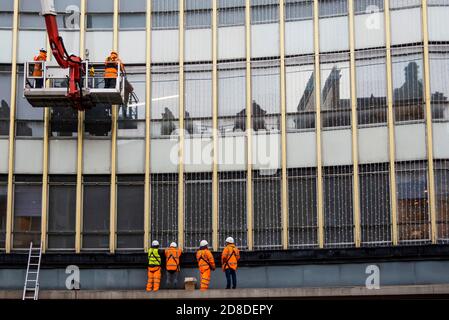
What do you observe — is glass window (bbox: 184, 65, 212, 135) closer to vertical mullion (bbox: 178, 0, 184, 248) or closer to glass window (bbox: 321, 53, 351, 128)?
vertical mullion (bbox: 178, 0, 184, 248)

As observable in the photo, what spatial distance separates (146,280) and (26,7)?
31.4ft

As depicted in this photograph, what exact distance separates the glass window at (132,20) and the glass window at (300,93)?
4.85m

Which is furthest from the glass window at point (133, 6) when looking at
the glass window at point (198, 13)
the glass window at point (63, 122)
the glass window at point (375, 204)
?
the glass window at point (375, 204)

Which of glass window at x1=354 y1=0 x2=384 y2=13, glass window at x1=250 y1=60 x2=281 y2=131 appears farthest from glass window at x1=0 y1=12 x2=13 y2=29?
glass window at x1=354 y1=0 x2=384 y2=13

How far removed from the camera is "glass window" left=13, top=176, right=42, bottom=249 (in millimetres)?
27922

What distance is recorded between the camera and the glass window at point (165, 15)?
94.8ft

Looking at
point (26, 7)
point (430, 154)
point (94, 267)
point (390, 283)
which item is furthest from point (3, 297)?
point (430, 154)

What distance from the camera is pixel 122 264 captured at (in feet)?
89.6

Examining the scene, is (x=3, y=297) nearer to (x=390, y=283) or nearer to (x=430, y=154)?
(x=390, y=283)

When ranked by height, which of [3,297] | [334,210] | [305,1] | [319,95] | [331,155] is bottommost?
[3,297]

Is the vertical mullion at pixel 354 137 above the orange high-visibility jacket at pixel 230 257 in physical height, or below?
above

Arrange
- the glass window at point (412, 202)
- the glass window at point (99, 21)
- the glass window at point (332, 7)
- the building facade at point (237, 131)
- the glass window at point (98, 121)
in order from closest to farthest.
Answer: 1. the glass window at point (412, 202)
2. the building facade at point (237, 131)
3. the glass window at point (332, 7)
4. the glass window at point (98, 121)
5. the glass window at point (99, 21)

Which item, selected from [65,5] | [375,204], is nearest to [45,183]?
[65,5]

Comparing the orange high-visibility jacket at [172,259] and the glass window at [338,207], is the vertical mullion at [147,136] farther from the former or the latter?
the glass window at [338,207]
